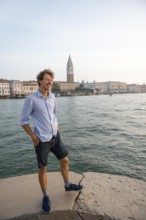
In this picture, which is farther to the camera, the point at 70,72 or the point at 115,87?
the point at 115,87

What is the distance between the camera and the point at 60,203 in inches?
116

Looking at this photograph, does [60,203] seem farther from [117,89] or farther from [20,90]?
[117,89]

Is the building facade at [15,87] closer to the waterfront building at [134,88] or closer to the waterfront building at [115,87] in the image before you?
the waterfront building at [115,87]

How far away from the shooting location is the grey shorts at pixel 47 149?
2832 millimetres

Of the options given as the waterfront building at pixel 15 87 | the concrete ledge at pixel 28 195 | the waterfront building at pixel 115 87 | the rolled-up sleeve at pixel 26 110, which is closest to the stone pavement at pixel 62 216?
the concrete ledge at pixel 28 195

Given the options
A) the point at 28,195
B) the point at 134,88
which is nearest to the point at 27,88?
the point at 134,88

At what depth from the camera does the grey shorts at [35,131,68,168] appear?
2.83 meters

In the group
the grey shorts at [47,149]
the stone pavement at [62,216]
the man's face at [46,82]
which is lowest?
the stone pavement at [62,216]

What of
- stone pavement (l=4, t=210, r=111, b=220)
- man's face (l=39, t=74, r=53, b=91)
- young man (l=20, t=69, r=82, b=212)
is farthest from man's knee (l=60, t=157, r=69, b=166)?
man's face (l=39, t=74, r=53, b=91)

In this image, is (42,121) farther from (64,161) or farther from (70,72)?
(70,72)

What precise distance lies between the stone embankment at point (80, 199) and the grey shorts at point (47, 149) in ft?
1.80

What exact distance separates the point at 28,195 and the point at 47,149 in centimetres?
79

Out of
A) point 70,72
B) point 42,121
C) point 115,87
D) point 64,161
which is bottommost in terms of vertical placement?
point 64,161

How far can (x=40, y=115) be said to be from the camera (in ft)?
9.41
